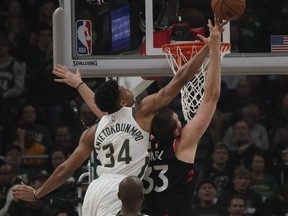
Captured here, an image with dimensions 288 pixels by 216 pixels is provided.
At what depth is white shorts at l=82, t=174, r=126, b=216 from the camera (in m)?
7.23

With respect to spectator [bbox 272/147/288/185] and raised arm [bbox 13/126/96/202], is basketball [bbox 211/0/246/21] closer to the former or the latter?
raised arm [bbox 13/126/96/202]

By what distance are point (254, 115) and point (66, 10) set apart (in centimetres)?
620

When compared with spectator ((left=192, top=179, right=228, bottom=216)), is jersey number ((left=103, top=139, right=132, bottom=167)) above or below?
above

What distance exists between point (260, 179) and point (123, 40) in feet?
15.4

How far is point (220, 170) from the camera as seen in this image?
13.0 m

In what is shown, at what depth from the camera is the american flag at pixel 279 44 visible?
8.65m

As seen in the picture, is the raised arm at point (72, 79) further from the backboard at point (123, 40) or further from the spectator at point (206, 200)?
the spectator at point (206, 200)

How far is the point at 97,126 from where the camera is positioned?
24.7 ft

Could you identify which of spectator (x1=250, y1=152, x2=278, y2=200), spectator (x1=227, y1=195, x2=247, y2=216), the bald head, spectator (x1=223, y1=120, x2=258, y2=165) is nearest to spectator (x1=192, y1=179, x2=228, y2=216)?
spectator (x1=227, y1=195, x2=247, y2=216)

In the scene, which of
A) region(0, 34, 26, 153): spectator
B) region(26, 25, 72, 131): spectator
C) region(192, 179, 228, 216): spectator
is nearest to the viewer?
region(192, 179, 228, 216): spectator

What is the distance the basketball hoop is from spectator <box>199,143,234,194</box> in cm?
455

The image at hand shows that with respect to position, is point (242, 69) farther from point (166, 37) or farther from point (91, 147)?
point (91, 147)

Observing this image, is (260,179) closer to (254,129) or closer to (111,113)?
(254,129)

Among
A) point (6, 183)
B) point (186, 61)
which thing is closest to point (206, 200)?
point (6, 183)
